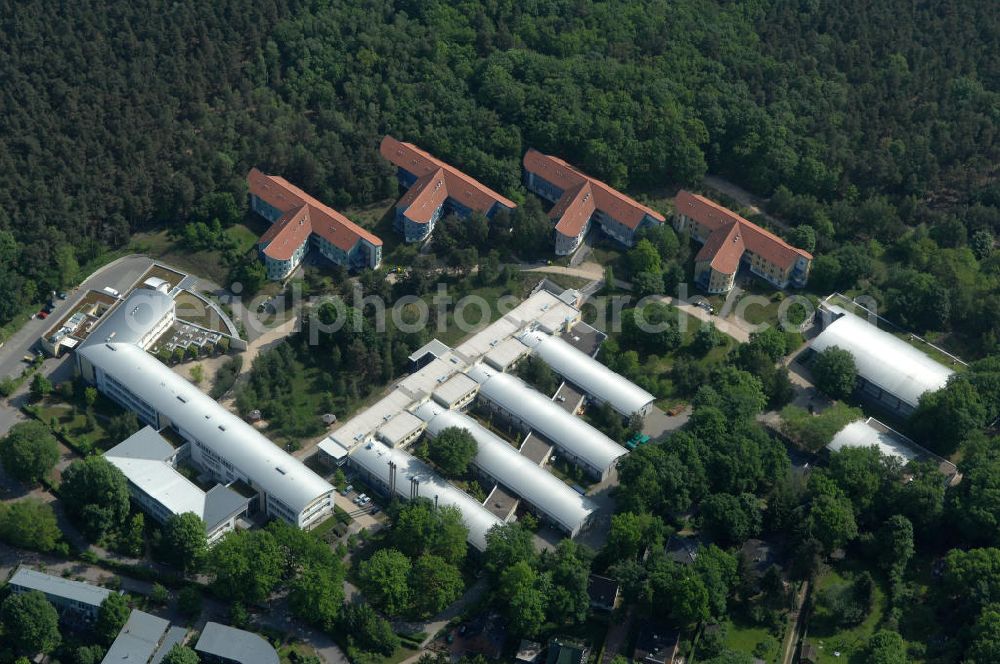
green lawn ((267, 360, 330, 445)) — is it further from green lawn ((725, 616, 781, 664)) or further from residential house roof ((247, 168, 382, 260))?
green lawn ((725, 616, 781, 664))

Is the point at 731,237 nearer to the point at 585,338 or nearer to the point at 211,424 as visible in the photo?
the point at 585,338

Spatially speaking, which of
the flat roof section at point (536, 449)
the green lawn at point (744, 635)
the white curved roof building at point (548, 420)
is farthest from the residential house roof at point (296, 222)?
the green lawn at point (744, 635)

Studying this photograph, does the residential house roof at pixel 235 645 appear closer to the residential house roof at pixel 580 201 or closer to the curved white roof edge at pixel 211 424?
the curved white roof edge at pixel 211 424

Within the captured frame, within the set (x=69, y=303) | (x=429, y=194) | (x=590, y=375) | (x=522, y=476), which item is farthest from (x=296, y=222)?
(x=522, y=476)

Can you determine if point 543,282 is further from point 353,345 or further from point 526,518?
point 526,518

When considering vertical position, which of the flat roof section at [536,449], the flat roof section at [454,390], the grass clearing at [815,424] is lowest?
the flat roof section at [536,449]

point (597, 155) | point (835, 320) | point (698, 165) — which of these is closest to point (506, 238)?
point (597, 155)
